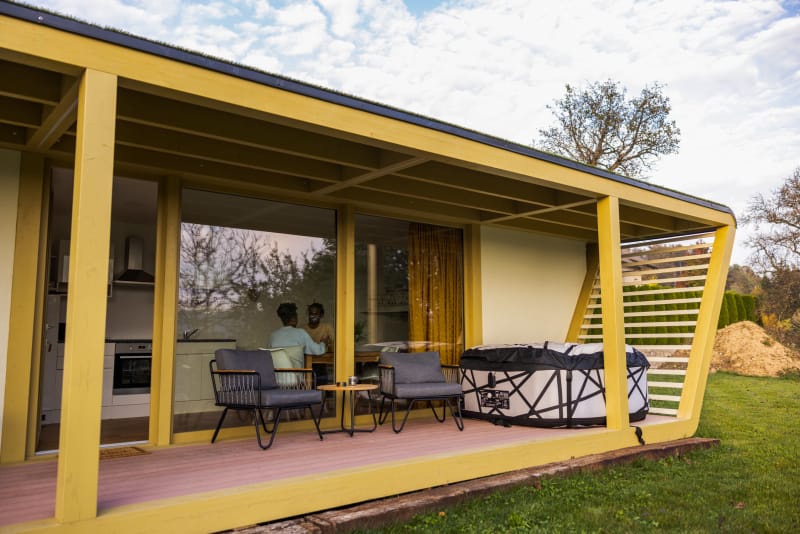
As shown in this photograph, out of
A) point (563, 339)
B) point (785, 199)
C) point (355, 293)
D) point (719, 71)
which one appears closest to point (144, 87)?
point (355, 293)

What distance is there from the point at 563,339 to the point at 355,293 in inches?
149

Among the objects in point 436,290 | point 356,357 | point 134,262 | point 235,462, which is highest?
point 134,262

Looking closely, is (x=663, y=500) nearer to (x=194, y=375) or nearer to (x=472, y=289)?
(x=472, y=289)

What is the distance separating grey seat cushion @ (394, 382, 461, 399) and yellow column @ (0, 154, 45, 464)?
3.00 meters

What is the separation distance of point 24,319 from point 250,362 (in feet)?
5.95

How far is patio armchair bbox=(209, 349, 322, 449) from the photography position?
16.2 ft

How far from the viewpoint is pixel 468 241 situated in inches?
304

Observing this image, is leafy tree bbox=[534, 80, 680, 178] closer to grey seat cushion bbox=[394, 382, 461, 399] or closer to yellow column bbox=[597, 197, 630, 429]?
yellow column bbox=[597, 197, 630, 429]

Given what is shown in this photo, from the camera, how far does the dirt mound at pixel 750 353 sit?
14.9 meters

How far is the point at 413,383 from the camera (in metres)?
6.03

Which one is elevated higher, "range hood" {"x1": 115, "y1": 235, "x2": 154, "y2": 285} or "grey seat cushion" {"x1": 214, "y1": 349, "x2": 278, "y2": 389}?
"range hood" {"x1": 115, "y1": 235, "x2": 154, "y2": 285}

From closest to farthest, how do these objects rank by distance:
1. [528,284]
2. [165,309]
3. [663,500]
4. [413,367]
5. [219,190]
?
[663,500]
[165,309]
[219,190]
[413,367]
[528,284]

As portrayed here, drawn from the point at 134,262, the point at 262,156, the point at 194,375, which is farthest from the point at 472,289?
the point at 134,262

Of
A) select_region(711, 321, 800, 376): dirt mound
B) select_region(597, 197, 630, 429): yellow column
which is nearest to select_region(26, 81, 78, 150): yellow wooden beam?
select_region(597, 197, 630, 429): yellow column
